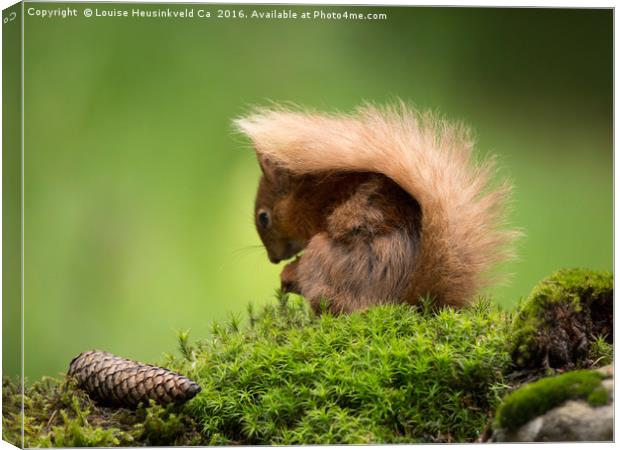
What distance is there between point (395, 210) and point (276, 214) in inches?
26.3

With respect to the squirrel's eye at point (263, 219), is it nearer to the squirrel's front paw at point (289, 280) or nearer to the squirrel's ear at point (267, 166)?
the squirrel's ear at point (267, 166)

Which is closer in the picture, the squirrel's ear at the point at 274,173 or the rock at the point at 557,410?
the rock at the point at 557,410

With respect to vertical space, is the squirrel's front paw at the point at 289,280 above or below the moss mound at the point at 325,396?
above

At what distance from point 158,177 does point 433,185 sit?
1.12m

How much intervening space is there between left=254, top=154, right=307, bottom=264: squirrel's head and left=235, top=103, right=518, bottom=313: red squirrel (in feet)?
0.71

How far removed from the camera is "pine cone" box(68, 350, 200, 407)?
3100mm

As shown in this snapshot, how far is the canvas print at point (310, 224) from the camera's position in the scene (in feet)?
10.2

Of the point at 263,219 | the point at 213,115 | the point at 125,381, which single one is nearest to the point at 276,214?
the point at 263,219

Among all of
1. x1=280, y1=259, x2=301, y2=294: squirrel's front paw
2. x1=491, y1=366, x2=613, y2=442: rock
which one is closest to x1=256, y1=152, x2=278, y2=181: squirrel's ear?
x1=280, y1=259, x2=301, y2=294: squirrel's front paw

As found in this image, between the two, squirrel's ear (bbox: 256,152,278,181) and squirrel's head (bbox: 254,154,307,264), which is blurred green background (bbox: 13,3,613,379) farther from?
squirrel's head (bbox: 254,154,307,264)

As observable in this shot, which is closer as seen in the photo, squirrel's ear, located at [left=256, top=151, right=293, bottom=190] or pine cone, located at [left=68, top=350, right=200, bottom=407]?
pine cone, located at [left=68, top=350, right=200, bottom=407]

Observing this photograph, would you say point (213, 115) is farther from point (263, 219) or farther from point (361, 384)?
point (361, 384)

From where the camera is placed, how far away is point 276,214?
14.1 feet

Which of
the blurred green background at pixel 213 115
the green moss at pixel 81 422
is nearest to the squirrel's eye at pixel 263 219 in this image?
the blurred green background at pixel 213 115
